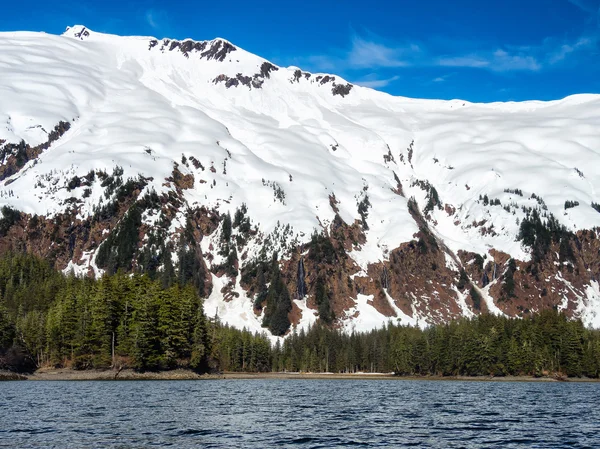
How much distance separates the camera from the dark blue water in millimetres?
52656

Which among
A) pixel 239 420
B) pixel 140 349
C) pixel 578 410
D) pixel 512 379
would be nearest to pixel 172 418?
pixel 239 420

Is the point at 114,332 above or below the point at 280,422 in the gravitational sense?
above

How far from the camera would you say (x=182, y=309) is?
162875 millimetres

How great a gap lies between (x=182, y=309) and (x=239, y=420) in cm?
9843

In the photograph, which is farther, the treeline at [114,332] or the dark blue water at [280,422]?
the treeline at [114,332]

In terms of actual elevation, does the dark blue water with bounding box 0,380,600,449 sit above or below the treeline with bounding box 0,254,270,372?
below

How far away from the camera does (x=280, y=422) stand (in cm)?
6619

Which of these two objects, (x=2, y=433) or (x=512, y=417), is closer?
(x=2, y=433)

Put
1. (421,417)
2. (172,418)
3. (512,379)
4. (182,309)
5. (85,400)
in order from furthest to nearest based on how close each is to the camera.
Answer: (512,379) < (182,309) < (85,400) < (421,417) < (172,418)

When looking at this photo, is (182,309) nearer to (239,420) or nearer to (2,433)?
(239,420)

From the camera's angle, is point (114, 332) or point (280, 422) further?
point (114, 332)

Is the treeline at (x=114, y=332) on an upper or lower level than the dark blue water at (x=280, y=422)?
upper

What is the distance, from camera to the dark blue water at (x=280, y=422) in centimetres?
5266

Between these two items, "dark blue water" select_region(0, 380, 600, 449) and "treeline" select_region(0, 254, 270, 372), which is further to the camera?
"treeline" select_region(0, 254, 270, 372)
